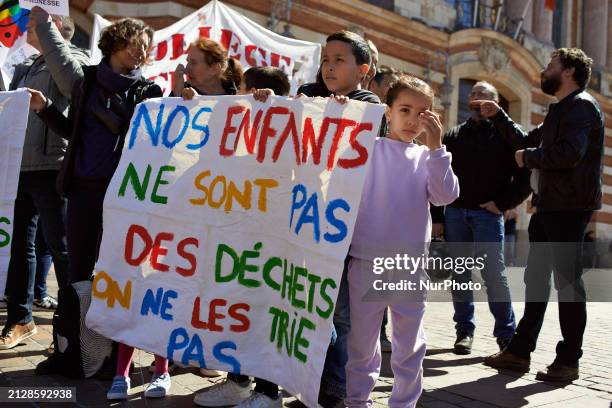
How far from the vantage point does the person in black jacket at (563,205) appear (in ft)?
11.3

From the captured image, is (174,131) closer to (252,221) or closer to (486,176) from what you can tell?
(252,221)

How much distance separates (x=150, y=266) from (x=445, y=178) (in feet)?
4.42

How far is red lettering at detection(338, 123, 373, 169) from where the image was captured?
2363 millimetres

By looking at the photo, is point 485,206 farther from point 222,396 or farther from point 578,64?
point 222,396

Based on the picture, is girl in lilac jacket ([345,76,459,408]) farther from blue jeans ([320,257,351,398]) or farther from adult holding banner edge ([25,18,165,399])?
adult holding banner edge ([25,18,165,399])

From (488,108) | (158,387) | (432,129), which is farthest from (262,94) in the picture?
(488,108)

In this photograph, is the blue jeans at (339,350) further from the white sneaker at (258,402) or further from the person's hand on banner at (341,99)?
the person's hand on banner at (341,99)

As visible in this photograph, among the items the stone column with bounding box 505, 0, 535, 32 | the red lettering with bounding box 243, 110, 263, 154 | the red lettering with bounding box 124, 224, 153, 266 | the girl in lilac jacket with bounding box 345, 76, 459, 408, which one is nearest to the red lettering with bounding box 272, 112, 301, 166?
the red lettering with bounding box 243, 110, 263, 154

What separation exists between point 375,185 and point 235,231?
0.63 metres

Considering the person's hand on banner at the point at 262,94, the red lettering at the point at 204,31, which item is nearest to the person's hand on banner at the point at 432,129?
the person's hand on banner at the point at 262,94

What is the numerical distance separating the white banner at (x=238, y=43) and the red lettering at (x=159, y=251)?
4.01 m

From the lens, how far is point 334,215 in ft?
7.64

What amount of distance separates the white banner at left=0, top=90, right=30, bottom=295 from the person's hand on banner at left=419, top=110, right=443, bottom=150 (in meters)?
2.18

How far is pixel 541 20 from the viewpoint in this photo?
18.5 meters
